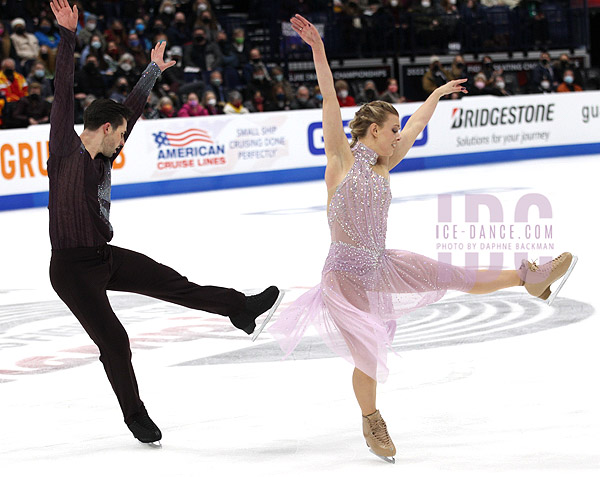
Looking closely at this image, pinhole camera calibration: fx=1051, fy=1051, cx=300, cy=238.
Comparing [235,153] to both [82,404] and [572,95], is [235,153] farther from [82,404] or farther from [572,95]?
[82,404]

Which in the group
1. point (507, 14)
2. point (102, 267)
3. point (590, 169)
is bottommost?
point (590, 169)

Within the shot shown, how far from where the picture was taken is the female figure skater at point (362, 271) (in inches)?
154

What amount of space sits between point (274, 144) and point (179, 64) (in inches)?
116

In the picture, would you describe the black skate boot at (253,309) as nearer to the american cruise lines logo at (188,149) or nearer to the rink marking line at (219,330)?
the rink marking line at (219,330)

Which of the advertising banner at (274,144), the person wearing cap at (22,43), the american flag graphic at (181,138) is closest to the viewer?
the advertising banner at (274,144)

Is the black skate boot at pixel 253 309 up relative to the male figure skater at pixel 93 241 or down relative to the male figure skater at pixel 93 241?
down

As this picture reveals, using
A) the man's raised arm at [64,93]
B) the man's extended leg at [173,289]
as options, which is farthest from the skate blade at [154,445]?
the man's raised arm at [64,93]

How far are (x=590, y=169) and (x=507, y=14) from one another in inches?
352

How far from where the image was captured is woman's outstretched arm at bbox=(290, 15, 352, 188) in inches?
154

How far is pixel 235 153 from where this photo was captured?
632 inches

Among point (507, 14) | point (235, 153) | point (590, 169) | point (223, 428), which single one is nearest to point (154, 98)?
point (235, 153)

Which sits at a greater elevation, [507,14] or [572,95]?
[507,14]

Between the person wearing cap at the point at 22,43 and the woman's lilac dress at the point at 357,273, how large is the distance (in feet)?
46.0

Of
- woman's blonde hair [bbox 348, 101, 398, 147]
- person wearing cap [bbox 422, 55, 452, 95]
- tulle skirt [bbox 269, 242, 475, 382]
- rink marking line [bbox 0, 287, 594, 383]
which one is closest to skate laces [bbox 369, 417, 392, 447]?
tulle skirt [bbox 269, 242, 475, 382]
